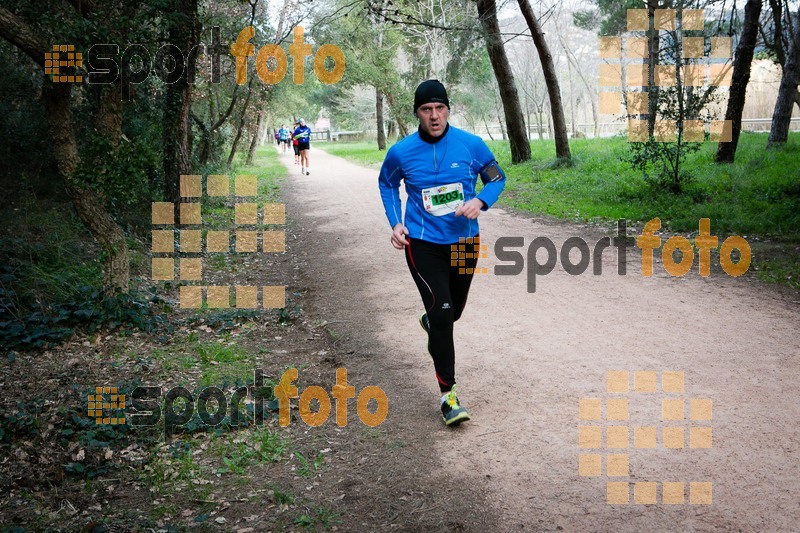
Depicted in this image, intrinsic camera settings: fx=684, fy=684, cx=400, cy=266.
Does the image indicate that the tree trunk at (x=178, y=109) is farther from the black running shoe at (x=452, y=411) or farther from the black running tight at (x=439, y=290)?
the black running shoe at (x=452, y=411)

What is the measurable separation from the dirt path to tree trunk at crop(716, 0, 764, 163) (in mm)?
7999

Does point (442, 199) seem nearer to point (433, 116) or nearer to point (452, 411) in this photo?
point (433, 116)

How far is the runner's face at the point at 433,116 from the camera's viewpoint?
4812 mm

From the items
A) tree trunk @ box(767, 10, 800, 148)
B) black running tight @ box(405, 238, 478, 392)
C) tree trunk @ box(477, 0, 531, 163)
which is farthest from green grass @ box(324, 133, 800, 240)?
black running tight @ box(405, 238, 478, 392)

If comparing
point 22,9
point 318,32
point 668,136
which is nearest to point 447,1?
point 318,32

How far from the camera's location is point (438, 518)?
393 cm

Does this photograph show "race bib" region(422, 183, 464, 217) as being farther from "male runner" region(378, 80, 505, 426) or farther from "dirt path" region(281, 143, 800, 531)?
"dirt path" region(281, 143, 800, 531)

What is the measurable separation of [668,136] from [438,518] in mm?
12301

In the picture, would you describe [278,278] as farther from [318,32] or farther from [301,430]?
[318,32]

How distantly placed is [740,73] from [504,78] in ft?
24.3

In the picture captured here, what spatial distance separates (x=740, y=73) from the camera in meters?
16.0

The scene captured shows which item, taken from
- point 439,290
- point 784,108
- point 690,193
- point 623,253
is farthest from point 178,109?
point 784,108

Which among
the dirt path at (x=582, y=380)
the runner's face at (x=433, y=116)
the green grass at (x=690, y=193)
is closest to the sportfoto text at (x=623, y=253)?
the dirt path at (x=582, y=380)

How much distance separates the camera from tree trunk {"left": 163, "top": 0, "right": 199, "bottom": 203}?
10.7 meters
